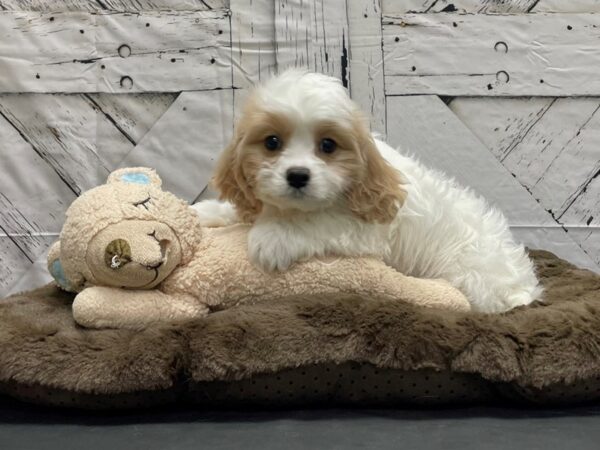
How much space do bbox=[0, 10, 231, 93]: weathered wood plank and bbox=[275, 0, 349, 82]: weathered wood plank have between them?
0.71 ft

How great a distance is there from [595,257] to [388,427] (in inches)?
58.0

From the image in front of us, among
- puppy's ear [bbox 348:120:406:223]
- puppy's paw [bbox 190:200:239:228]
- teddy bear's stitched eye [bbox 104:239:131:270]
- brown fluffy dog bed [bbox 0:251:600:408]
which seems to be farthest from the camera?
puppy's paw [bbox 190:200:239:228]

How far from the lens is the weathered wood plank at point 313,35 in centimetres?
216

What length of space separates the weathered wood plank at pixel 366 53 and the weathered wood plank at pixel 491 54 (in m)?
0.03

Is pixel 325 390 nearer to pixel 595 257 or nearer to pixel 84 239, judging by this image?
pixel 84 239

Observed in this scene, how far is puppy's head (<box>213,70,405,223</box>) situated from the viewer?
130cm

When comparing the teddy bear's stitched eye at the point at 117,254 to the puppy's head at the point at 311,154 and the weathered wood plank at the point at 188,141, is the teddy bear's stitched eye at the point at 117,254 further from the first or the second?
the weathered wood plank at the point at 188,141

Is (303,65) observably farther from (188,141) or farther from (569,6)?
(569,6)

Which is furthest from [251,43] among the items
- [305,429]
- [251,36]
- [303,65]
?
[305,429]

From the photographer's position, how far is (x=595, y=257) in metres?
2.25

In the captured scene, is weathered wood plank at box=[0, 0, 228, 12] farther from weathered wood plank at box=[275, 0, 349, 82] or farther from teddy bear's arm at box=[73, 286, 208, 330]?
teddy bear's arm at box=[73, 286, 208, 330]

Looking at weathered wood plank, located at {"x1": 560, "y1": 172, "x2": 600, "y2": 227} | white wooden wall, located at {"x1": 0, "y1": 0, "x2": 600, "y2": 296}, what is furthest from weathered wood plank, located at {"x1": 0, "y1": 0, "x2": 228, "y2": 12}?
weathered wood plank, located at {"x1": 560, "y1": 172, "x2": 600, "y2": 227}

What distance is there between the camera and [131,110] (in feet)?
A: 7.25

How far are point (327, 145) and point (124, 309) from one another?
20.1 inches
